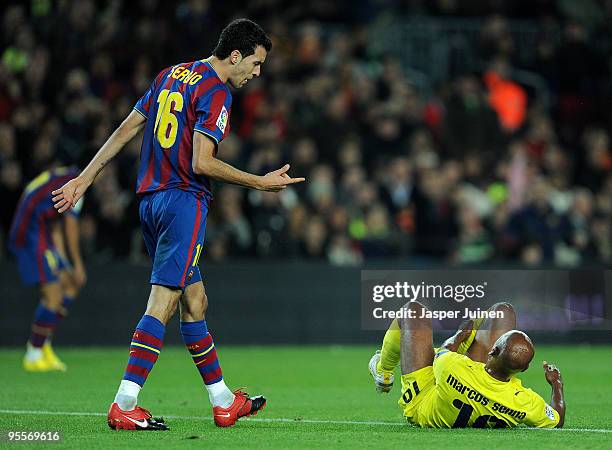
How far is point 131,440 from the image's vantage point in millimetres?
6902

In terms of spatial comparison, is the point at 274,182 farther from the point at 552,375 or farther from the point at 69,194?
the point at 552,375

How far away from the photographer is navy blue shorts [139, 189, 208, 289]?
7383 mm

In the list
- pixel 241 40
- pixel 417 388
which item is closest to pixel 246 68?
pixel 241 40

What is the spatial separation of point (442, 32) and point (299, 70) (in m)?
3.90

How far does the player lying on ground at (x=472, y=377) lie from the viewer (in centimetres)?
734

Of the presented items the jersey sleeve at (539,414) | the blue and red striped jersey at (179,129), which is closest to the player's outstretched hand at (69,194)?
the blue and red striped jersey at (179,129)

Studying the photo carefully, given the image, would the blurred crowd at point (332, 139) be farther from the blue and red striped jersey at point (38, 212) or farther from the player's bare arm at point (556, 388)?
the player's bare arm at point (556, 388)

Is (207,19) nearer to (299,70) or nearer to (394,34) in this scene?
(299,70)

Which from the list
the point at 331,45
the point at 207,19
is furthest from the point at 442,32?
the point at 207,19

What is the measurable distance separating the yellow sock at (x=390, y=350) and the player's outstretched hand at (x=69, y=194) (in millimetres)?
2189

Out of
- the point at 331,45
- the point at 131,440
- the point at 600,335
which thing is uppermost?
the point at 331,45

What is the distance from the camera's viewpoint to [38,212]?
13.4 m

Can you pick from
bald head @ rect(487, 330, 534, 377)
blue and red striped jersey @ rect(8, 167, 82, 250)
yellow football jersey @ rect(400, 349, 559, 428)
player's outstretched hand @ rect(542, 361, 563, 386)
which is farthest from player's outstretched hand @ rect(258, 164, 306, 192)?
blue and red striped jersey @ rect(8, 167, 82, 250)

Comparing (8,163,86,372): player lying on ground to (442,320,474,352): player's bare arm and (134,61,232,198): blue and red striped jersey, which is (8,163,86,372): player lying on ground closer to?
(134,61,232,198): blue and red striped jersey
